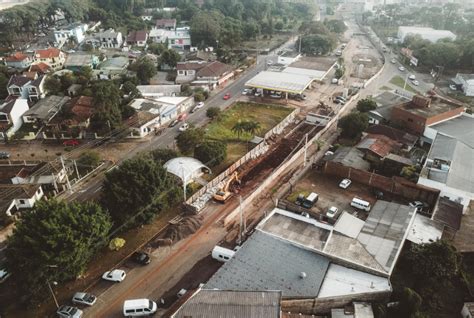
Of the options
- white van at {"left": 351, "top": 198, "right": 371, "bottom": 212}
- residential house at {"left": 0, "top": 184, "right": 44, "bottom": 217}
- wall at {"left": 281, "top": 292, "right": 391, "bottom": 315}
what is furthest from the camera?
white van at {"left": 351, "top": 198, "right": 371, "bottom": 212}

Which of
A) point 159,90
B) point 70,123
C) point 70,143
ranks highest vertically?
point 159,90

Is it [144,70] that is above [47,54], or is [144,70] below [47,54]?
below

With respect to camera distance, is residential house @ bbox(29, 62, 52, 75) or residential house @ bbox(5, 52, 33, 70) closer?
residential house @ bbox(29, 62, 52, 75)

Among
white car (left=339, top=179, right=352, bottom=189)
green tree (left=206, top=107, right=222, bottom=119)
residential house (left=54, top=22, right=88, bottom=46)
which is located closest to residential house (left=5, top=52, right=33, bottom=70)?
residential house (left=54, top=22, right=88, bottom=46)

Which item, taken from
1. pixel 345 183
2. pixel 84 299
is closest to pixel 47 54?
pixel 84 299

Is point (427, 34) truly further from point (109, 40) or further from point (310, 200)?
point (310, 200)

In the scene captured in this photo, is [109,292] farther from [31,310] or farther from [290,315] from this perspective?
[290,315]

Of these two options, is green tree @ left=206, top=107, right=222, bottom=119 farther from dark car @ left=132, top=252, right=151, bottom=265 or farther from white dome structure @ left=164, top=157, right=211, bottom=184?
dark car @ left=132, top=252, right=151, bottom=265
